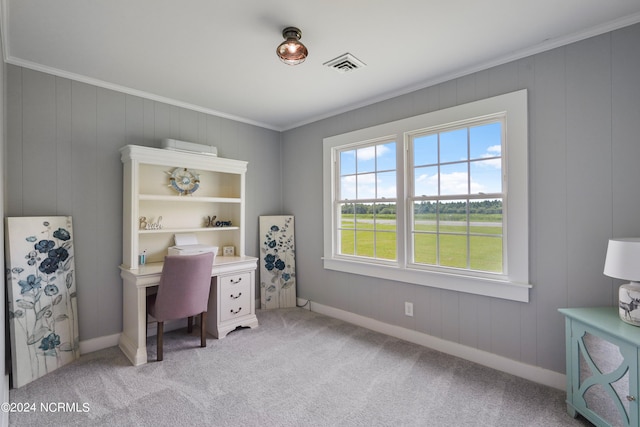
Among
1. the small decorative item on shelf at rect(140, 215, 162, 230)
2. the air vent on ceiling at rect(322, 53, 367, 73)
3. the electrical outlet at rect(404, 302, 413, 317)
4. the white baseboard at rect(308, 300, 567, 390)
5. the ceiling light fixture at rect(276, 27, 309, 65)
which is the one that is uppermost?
the air vent on ceiling at rect(322, 53, 367, 73)

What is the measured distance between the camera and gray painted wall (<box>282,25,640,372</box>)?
1979 mm

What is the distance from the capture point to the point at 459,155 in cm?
276

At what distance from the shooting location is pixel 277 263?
416 cm

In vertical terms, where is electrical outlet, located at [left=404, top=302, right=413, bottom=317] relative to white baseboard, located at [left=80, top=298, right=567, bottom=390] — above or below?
above

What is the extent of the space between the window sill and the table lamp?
59cm

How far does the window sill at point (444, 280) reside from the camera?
2.39 m

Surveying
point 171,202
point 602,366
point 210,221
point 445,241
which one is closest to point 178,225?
point 171,202

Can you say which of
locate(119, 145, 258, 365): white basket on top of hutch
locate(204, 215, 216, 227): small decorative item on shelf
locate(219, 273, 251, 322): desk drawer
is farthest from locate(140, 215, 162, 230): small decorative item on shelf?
locate(219, 273, 251, 322): desk drawer

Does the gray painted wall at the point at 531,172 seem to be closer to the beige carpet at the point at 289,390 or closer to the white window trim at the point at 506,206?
the white window trim at the point at 506,206

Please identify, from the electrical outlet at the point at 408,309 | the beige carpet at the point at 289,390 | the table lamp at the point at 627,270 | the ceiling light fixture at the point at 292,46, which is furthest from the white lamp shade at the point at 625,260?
the ceiling light fixture at the point at 292,46

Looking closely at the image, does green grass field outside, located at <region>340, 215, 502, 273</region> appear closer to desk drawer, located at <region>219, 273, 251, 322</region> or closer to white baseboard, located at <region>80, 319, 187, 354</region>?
desk drawer, located at <region>219, 273, 251, 322</region>

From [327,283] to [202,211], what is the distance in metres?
1.79

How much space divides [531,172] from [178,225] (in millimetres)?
3467

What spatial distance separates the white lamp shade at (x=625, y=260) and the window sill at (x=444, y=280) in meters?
0.64
